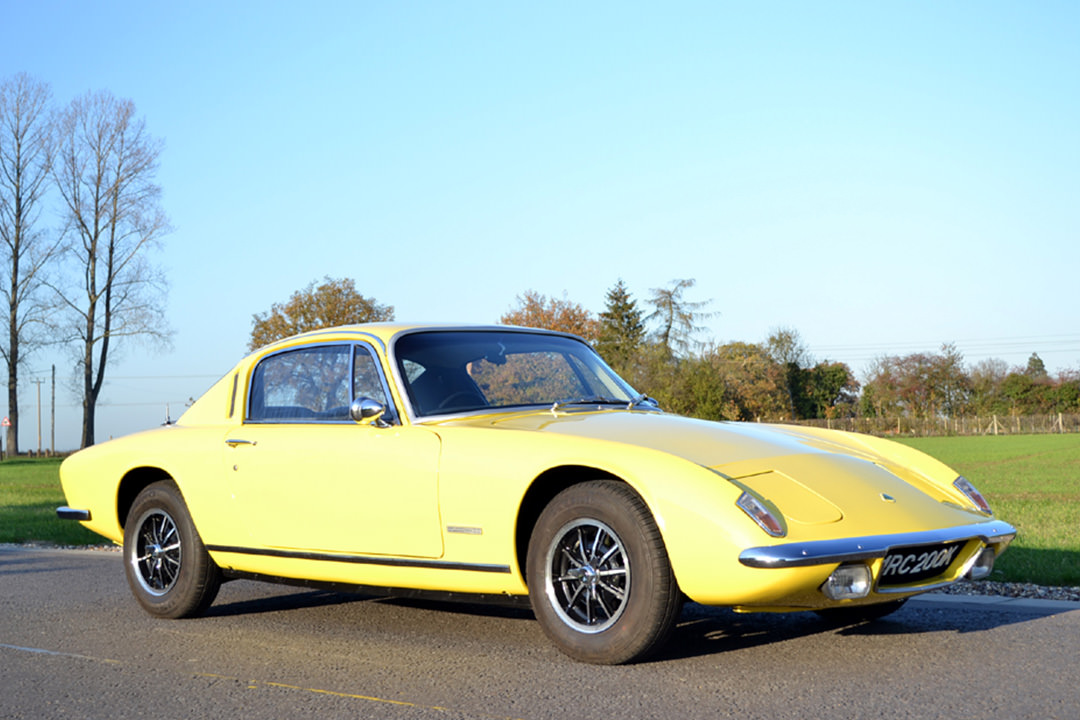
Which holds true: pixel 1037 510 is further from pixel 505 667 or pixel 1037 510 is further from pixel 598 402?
pixel 505 667

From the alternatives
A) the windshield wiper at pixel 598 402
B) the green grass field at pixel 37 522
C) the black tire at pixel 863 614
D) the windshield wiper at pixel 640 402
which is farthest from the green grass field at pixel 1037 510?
the green grass field at pixel 37 522

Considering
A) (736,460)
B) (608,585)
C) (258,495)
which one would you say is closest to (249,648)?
(258,495)

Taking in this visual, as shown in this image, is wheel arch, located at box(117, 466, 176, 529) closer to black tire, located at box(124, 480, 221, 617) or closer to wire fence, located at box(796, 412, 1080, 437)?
black tire, located at box(124, 480, 221, 617)

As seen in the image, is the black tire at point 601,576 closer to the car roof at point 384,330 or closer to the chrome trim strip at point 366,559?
the chrome trim strip at point 366,559

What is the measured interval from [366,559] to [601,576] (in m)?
1.32

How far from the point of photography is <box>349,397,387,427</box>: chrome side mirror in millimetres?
5148

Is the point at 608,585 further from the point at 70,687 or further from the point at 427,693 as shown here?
the point at 70,687

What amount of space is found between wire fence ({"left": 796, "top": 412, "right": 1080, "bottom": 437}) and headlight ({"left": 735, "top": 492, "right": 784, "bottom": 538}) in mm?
69057

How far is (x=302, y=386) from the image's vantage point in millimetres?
5941

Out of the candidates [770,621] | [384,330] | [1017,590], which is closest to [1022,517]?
[1017,590]

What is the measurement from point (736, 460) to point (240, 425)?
3022 mm

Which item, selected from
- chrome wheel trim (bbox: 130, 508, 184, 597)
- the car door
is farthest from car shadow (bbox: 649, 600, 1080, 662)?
chrome wheel trim (bbox: 130, 508, 184, 597)

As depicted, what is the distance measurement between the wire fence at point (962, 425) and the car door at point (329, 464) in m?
68.0

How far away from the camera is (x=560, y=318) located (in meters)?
68.4
